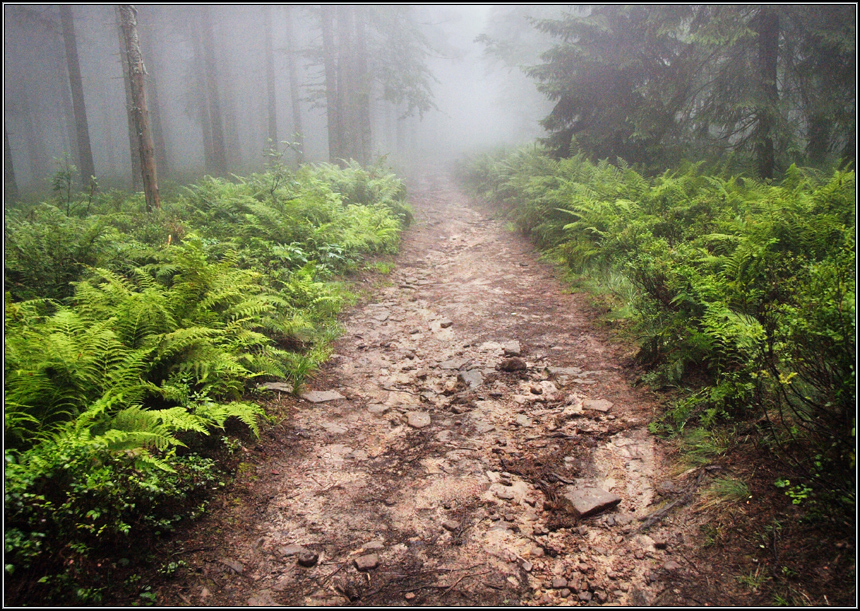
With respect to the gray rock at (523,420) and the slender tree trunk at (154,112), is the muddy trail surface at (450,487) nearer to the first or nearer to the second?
the gray rock at (523,420)

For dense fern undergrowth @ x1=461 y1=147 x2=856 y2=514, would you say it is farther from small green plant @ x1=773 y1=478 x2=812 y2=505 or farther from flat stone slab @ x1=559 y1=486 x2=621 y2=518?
flat stone slab @ x1=559 y1=486 x2=621 y2=518

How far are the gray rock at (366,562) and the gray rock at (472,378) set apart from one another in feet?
7.29

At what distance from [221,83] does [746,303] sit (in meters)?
34.5

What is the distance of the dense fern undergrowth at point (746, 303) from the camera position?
2.46 meters

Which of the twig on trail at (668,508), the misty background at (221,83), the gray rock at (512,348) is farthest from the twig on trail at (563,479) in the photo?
the misty background at (221,83)

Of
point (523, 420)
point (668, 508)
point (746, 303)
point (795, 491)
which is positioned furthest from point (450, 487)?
point (746, 303)

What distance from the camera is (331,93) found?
1873cm

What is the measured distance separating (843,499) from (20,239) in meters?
8.43

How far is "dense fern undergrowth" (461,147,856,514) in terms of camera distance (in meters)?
2.46

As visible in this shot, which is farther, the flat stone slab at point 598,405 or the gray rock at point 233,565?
the flat stone slab at point 598,405

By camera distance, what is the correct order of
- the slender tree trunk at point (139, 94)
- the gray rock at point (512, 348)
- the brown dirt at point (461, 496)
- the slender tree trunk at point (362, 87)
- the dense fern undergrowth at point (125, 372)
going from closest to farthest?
the dense fern undergrowth at point (125, 372), the brown dirt at point (461, 496), the gray rock at point (512, 348), the slender tree trunk at point (139, 94), the slender tree trunk at point (362, 87)

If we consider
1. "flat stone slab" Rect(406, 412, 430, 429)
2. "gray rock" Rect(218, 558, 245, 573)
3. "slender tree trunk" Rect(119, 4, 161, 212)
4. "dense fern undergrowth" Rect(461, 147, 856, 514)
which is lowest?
"flat stone slab" Rect(406, 412, 430, 429)

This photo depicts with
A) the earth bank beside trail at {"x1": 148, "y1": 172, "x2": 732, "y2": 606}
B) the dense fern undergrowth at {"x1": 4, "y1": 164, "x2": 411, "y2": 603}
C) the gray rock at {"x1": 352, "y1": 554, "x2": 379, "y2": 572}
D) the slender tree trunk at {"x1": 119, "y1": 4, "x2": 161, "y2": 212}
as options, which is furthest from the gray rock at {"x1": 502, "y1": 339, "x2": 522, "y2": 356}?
the slender tree trunk at {"x1": 119, "y1": 4, "x2": 161, "y2": 212}

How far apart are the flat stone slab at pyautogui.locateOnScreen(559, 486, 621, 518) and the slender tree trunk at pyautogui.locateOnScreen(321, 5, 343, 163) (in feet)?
54.2
